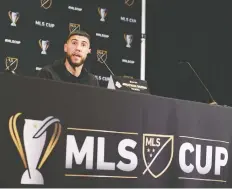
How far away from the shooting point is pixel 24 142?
87.0 inches

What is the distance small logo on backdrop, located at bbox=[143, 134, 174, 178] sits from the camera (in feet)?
8.73

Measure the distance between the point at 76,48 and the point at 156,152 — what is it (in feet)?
4.17

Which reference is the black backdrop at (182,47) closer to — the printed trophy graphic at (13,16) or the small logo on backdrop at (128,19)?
the small logo on backdrop at (128,19)

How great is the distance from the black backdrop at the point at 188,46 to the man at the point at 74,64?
2.55 metres

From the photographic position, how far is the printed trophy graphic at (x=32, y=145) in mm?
2189

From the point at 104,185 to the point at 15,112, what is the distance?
23.2 inches

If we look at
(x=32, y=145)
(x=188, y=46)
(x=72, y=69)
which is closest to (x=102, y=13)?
(x=188, y=46)

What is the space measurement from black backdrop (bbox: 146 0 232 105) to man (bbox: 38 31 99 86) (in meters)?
2.55

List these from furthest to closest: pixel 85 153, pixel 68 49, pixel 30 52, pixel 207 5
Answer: pixel 207 5 → pixel 30 52 → pixel 68 49 → pixel 85 153

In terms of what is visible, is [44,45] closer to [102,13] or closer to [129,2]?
[102,13]

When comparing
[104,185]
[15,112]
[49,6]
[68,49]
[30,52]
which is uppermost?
[49,6]

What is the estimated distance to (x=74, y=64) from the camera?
3738mm

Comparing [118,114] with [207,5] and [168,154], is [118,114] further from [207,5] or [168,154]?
[207,5]

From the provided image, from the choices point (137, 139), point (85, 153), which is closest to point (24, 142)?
point (85, 153)
